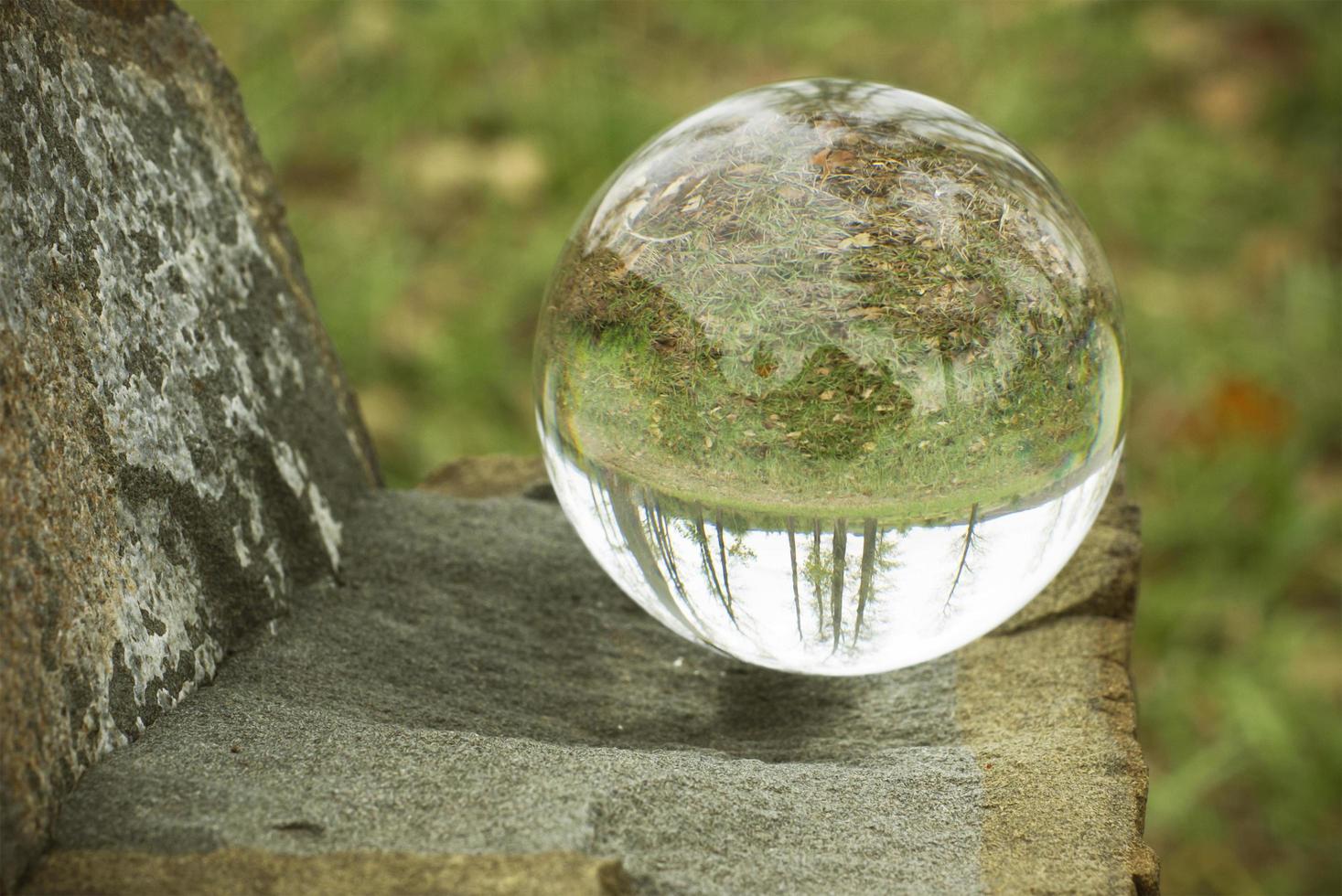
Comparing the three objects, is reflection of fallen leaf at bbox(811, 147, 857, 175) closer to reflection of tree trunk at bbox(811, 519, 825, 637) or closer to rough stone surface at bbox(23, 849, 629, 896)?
reflection of tree trunk at bbox(811, 519, 825, 637)

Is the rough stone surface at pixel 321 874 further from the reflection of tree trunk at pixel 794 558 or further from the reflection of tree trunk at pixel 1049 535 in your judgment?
the reflection of tree trunk at pixel 1049 535

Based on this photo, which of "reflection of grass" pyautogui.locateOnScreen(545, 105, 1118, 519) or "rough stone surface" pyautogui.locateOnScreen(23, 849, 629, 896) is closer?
"rough stone surface" pyautogui.locateOnScreen(23, 849, 629, 896)

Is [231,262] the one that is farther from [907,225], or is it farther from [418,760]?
[907,225]

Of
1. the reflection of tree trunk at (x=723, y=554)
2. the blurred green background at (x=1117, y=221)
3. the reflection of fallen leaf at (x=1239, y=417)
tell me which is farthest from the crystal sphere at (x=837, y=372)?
the reflection of fallen leaf at (x=1239, y=417)

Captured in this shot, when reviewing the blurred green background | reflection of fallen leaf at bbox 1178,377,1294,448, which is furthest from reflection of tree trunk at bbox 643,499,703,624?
reflection of fallen leaf at bbox 1178,377,1294,448

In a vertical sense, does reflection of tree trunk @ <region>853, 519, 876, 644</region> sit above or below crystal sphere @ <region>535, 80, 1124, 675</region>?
below

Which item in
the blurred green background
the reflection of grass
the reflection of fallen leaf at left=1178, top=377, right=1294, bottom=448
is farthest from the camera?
the reflection of fallen leaf at left=1178, top=377, right=1294, bottom=448

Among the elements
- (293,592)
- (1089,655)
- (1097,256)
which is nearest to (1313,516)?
(1089,655)
